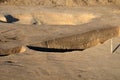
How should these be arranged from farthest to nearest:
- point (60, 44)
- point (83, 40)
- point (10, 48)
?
1. point (83, 40)
2. point (60, 44)
3. point (10, 48)

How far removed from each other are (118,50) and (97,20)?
9.10ft

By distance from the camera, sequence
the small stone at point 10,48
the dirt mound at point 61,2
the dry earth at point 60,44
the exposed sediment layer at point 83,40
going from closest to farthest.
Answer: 1. the dry earth at point 60,44
2. the small stone at point 10,48
3. the exposed sediment layer at point 83,40
4. the dirt mound at point 61,2

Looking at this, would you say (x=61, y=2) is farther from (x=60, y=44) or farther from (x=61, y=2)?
(x=60, y=44)

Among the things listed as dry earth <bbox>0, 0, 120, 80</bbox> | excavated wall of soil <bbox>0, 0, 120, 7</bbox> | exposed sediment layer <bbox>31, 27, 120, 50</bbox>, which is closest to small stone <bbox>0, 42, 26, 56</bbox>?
dry earth <bbox>0, 0, 120, 80</bbox>

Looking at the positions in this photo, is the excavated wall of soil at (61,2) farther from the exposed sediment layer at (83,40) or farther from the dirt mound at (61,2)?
the exposed sediment layer at (83,40)

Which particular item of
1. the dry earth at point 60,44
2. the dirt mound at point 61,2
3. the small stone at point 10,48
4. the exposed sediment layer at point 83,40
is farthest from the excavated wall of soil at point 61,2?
the small stone at point 10,48

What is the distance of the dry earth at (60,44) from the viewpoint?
480 centimetres

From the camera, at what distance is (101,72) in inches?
190

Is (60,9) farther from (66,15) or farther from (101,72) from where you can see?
(101,72)

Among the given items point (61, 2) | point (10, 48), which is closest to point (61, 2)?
point (61, 2)

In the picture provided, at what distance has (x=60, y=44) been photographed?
677cm

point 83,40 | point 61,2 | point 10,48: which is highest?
point 10,48

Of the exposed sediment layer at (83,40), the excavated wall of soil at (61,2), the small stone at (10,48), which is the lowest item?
the excavated wall of soil at (61,2)

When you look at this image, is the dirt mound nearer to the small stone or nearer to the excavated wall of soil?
the excavated wall of soil
